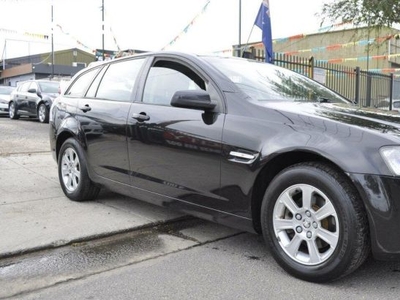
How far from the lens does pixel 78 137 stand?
4938mm

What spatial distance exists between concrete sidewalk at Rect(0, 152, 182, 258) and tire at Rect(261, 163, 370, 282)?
1.60 meters

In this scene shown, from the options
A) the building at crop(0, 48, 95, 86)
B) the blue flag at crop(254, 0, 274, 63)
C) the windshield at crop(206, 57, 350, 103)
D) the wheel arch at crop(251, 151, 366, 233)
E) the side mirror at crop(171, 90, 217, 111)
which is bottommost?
the wheel arch at crop(251, 151, 366, 233)

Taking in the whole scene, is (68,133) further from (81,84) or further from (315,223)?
(315,223)

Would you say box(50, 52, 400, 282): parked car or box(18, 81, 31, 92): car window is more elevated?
box(18, 81, 31, 92): car window

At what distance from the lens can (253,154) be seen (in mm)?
3238

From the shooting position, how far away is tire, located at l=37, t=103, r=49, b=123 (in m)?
14.2

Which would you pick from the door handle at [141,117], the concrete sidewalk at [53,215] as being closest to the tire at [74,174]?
the concrete sidewalk at [53,215]

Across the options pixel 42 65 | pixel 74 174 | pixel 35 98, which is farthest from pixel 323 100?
pixel 42 65

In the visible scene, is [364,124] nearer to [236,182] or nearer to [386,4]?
[236,182]

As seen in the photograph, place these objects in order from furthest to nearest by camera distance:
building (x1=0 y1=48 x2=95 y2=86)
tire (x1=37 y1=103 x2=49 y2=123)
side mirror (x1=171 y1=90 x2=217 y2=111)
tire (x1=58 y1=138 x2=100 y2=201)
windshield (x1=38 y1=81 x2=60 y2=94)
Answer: building (x1=0 y1=48 x2=95 y2=86) → windshield (x1=38 y1=81 x2=60 y2=94) → tire (x1=37 y1=103 x2=49 y2=123) → tire (x1=58 y1=138 x2=100 y2=201) → side mirror (x1=171 y1=90 x2=217 y2=111)

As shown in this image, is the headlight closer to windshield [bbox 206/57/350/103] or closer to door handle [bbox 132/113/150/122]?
windshield [bbox 206/57/350/103]

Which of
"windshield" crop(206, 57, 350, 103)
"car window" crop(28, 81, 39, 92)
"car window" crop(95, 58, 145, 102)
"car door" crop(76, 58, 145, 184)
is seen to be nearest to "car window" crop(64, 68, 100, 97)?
"car door" crop(76, 58, 145, 184)

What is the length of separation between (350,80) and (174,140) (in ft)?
31.6

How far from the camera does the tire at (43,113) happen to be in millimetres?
14169
